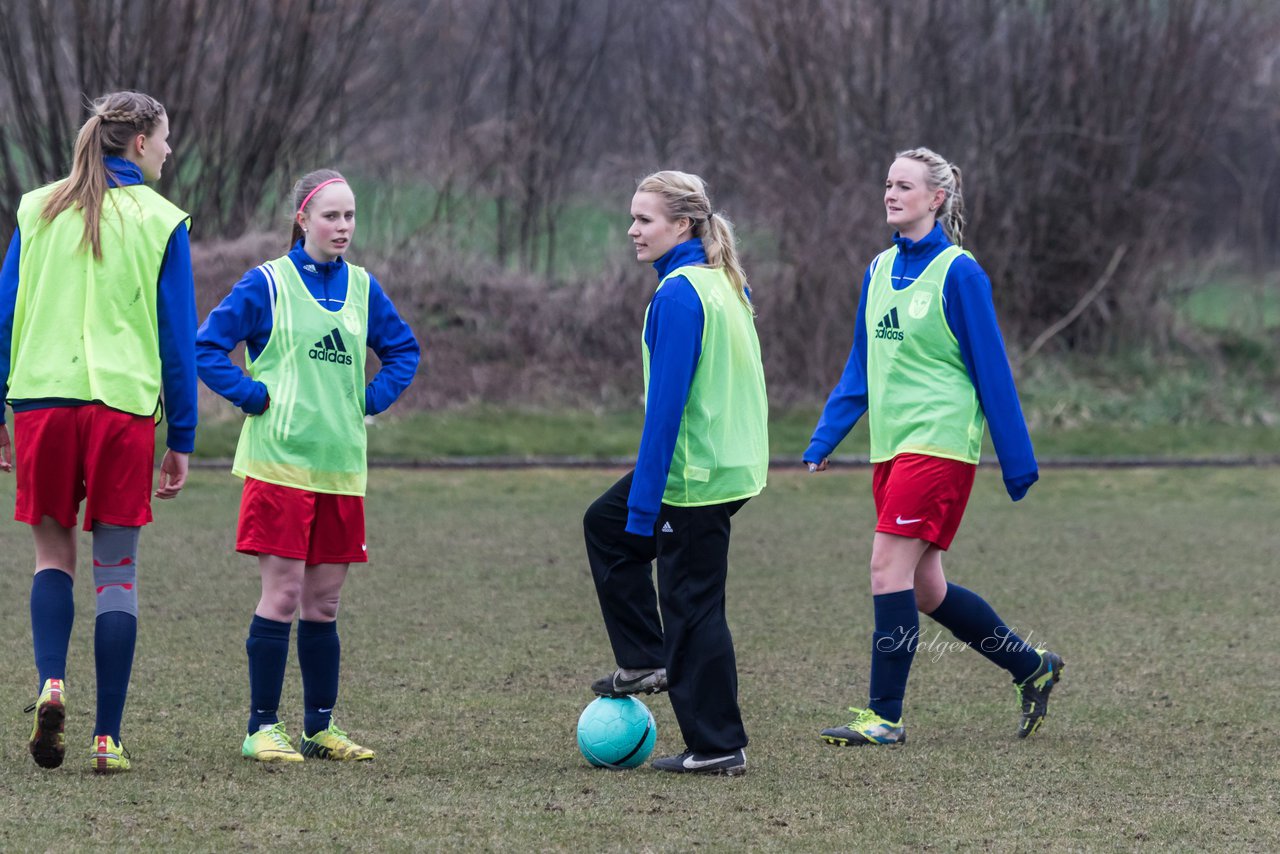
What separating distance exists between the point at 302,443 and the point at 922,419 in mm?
1947

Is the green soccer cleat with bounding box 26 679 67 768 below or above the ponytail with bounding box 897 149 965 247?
below

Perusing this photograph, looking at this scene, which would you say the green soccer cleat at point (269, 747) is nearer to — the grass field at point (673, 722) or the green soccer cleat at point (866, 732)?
the grass field at point (673, 722)

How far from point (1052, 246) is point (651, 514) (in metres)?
15.7

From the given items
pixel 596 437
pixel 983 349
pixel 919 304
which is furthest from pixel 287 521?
pixel 596 437

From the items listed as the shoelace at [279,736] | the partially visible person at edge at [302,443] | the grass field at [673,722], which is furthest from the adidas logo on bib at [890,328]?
the shoelace at [279,736]

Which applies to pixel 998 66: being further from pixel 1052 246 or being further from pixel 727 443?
pixel 727 443

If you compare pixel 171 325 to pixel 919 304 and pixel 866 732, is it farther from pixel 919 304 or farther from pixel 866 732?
pixel 866 732

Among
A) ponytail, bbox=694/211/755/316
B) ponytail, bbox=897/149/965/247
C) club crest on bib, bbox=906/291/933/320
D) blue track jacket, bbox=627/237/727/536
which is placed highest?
ponytail, bbox=897/149/965/247

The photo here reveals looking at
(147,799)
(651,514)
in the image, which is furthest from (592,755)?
(147,799)

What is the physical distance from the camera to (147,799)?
416 cm

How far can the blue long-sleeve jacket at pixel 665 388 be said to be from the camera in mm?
4547

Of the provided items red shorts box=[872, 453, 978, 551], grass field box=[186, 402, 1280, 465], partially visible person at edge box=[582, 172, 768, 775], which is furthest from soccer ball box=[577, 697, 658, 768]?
grass field box=[186, 402, 1280, 465]

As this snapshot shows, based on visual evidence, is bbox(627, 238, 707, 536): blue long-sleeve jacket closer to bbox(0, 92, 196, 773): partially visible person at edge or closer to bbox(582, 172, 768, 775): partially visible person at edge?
bbox(582, 172, 768, 775): partially visible person at edge

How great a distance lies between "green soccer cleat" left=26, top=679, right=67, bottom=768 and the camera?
4.25 meters
